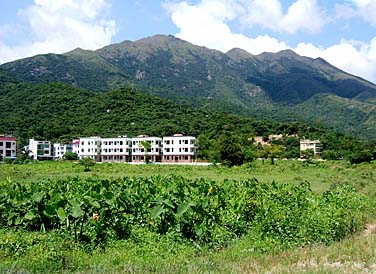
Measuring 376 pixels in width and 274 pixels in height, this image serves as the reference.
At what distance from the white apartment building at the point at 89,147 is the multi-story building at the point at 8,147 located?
13299 millimetres

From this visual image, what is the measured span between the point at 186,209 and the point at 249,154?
57457 mm

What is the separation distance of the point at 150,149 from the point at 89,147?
12940 millimetres

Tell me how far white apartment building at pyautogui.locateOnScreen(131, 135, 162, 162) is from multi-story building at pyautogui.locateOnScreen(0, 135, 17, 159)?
24.1m

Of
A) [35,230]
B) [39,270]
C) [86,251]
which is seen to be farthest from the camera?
[35,230]

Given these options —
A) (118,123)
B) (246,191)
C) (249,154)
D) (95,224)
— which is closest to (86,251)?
(95,224)

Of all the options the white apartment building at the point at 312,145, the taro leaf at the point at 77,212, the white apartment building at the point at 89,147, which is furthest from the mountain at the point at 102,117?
the taro leaf at the point at 77,212

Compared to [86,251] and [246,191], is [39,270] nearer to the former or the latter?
[86,251]

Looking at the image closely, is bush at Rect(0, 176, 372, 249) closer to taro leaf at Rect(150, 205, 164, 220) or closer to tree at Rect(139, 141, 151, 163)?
taro leaf at Rect(150, 205, 164, 220)

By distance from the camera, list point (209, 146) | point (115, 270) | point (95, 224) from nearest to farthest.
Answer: point (115, 270), point (95, 224), point (209, 146)

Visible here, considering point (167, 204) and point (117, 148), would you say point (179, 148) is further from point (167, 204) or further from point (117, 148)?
point (167, 204)

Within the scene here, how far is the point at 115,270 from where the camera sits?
6523 millimetres

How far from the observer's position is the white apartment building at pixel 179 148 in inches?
3711

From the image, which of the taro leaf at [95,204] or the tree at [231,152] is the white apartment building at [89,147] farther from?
the taro leaf at [95,204]

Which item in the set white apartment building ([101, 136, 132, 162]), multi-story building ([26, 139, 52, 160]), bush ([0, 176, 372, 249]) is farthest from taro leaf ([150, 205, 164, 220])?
multi-story building ([26, 139, 52, 160])
